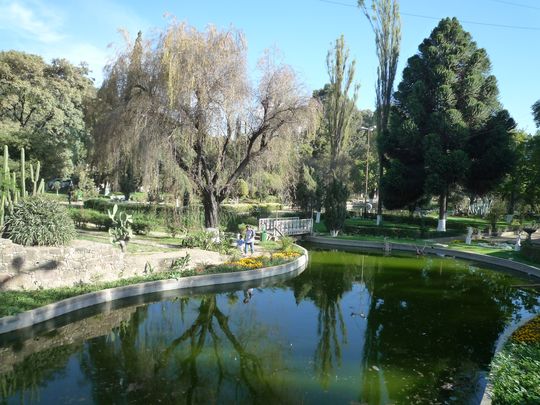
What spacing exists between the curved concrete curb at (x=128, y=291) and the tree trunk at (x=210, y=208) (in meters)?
4.96

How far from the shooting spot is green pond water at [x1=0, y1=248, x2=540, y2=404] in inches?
288

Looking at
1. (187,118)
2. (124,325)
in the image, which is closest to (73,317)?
(124,325)

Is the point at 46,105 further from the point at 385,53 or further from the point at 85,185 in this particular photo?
the point at 385,53

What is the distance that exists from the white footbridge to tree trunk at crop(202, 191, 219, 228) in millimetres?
3571

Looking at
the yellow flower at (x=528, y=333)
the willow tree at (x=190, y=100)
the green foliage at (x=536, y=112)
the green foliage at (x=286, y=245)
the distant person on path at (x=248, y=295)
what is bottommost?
the distant person on path at (x=248, y=295)

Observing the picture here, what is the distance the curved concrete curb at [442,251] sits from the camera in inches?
745


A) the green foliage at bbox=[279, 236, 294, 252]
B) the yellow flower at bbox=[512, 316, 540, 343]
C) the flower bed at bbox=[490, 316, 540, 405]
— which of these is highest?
the green foliage at bbox=[279, 236, 294, 252]

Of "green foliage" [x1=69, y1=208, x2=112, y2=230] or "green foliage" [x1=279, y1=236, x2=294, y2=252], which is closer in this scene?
"green foliage" [x1=279, y1=236, x2=294, y2=252]

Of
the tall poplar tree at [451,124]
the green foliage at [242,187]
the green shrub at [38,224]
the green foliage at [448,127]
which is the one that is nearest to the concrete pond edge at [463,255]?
the green foliage at [242,187]

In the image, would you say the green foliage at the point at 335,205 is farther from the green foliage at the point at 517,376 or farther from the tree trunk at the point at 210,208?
the green foliage at the point at 517,376

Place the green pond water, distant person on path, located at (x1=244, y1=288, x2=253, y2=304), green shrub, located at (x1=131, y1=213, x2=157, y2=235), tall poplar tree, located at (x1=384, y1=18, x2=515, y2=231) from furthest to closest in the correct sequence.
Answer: tall poplar tree, located at (x1=384, y1=18, x2=515, y2=231)
green shrub, located at (x1=131, y1=213, x2=157, y2=235)
distant person on path, located at (x1=244, y1=288, x2=253, y2=304)
the green pond water

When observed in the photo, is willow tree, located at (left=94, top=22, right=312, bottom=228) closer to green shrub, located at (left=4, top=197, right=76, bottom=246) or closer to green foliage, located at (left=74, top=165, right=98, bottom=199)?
green shrub, located at (left=4, top=197, right=76, bottom=246)

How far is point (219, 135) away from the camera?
19203 mm

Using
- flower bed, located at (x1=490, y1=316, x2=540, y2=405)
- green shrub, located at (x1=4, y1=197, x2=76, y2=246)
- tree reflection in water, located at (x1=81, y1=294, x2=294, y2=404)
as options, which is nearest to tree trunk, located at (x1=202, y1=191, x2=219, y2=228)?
green shrub, located at (x1=4, y1=197, x2=76, y2=246)
